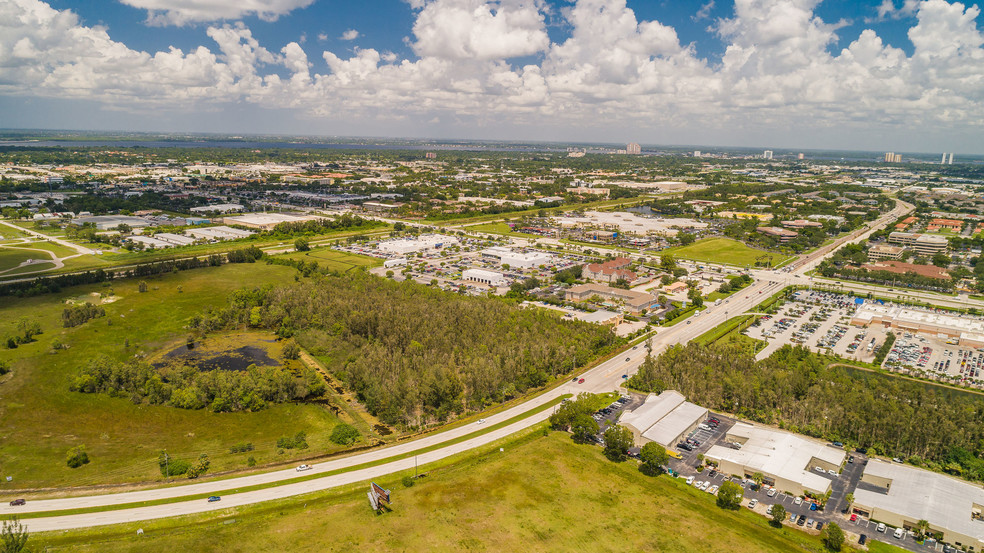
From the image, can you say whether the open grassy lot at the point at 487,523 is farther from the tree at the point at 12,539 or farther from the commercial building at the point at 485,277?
the commercial building at the point at 485,277

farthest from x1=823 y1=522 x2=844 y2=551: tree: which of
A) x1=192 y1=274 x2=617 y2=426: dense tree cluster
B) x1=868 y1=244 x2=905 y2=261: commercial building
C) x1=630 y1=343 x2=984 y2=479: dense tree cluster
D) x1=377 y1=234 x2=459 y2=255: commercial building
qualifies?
x1=868 y1=244 x2=905 y2=261: commercial building

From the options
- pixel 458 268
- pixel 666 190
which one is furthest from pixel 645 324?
pixel 666 190

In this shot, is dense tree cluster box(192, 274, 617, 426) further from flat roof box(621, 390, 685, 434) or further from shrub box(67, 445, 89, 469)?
shrub box(67, 445, 89, 469)

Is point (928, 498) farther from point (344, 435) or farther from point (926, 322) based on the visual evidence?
point (926, 322)

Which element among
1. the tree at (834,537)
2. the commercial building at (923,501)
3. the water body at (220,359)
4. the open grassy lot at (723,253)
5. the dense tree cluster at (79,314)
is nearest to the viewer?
the tree at (834,537)

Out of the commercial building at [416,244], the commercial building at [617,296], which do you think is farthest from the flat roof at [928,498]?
the commercial building at [416,244]

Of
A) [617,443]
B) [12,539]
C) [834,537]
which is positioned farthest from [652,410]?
[12,539]
